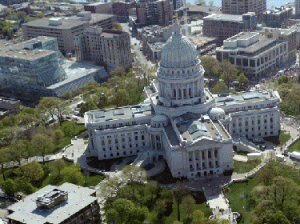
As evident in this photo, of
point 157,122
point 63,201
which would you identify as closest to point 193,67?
point 157,122

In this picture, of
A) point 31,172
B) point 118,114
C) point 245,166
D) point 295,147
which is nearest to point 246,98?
point 295,147

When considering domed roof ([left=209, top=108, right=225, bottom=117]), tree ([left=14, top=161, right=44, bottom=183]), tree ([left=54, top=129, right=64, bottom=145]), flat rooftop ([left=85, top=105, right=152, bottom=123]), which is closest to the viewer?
tree ([left=14, top=161, right=44, bottom=183])

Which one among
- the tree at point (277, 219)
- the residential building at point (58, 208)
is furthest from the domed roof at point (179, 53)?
the tree at point (277, 219)

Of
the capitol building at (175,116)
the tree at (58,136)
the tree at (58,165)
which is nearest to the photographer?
the tree at (58,165)

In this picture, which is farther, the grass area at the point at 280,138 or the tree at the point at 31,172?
the grass area at the point at 280,138

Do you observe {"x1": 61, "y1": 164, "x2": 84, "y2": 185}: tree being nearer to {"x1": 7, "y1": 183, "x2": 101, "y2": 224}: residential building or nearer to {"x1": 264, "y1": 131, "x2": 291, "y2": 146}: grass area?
{"x1": 7, "y1": 183, "x2": 101, "y2": 224}: residential building

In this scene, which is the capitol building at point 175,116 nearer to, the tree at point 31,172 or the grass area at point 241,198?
the grass area at point 241,198

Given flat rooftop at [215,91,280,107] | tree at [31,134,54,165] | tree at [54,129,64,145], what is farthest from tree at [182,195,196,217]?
tree at [54,129,64,145]
